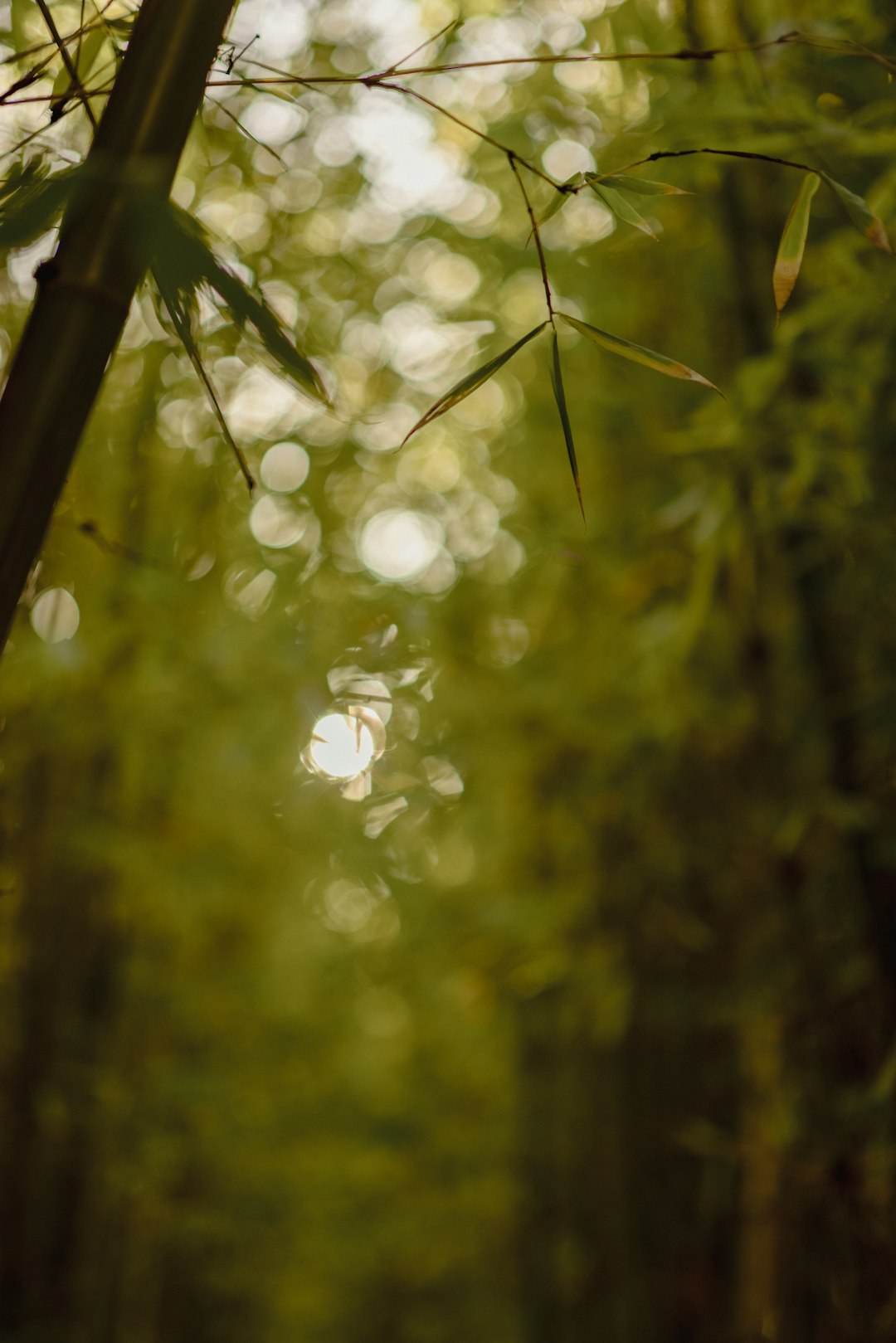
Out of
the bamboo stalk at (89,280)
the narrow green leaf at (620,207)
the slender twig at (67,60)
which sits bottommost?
the bamboo stalk at (89,280)

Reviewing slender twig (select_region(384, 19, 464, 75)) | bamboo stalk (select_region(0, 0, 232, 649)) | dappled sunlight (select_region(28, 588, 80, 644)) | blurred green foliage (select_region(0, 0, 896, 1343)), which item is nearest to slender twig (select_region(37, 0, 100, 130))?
bamboo stalk (select_region(0, 0, 232, 649))

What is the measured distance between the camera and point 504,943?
76.0 inches

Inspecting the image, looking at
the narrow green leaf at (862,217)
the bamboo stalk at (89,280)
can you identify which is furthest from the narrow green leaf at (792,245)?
the bamboo stalk at (89,280)

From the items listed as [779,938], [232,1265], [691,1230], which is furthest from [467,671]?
[232,1265]

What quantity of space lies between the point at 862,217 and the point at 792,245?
41mm

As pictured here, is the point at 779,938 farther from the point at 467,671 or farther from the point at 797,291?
the point at 797,291

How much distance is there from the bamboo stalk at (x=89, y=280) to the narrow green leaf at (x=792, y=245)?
1.10 ft

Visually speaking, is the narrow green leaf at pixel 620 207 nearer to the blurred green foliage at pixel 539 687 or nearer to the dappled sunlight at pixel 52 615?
the blurred green foliage at pixel 539 687

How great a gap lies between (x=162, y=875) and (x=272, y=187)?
4.25 ft

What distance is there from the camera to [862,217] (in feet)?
1.87

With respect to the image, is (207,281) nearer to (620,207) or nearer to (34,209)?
(34,209)

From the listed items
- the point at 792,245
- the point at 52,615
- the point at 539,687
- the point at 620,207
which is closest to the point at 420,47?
the point at 620,207

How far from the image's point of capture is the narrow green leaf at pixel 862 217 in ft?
1.80

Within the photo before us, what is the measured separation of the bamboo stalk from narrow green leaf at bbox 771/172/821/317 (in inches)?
13.2
